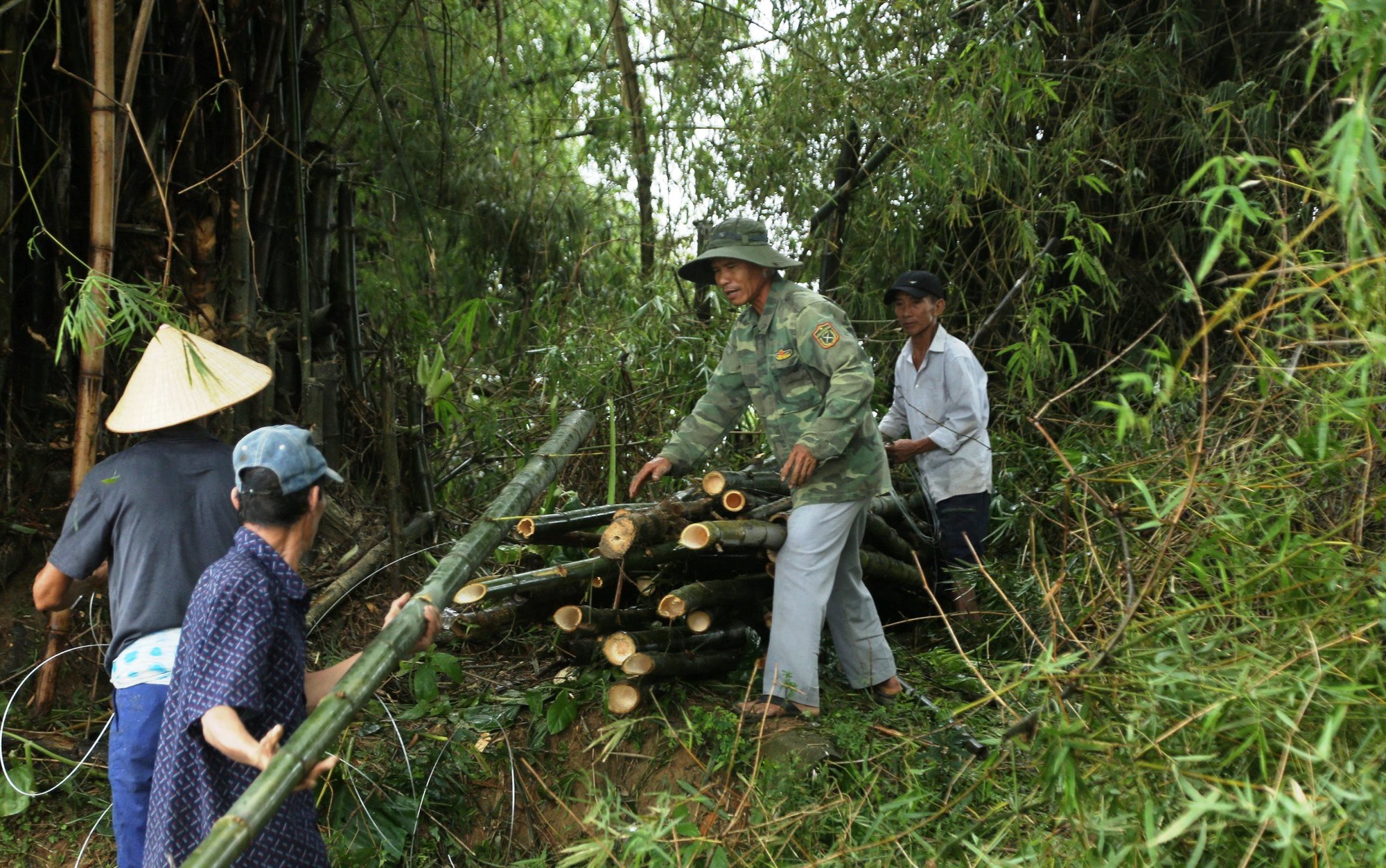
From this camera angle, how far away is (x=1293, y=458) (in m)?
3.07

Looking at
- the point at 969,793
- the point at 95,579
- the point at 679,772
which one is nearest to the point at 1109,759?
the point at 969,793

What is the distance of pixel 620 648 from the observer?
4.10 m

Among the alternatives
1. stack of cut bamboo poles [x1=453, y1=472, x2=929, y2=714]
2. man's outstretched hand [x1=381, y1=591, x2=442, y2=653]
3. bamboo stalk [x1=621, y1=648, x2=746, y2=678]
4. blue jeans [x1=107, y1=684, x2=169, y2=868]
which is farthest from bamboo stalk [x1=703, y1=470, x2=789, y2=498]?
blue jeans [x1=107, y1=684, x2=169, y2=868]

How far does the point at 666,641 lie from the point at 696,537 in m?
0.47

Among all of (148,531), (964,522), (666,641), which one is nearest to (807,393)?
(666,641)

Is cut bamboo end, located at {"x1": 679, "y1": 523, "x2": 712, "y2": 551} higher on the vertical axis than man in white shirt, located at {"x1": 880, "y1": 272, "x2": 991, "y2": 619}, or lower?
lower

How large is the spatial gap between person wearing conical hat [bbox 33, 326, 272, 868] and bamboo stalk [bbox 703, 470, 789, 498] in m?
1.76

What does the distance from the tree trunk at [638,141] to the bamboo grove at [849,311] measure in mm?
32

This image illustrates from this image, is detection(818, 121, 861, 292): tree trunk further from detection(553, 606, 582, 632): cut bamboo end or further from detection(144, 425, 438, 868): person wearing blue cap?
detection(144, 425, 438, 868): person wearing blue cap

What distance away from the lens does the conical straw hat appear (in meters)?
3.28

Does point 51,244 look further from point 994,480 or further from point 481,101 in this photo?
point 994,480

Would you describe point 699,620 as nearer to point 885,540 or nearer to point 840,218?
point 885,540

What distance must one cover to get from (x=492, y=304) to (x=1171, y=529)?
5.05 meters

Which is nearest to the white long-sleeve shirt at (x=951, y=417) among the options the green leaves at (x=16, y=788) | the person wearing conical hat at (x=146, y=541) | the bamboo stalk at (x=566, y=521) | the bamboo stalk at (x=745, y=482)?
the bamboo stalk at (x=745, y=482)
